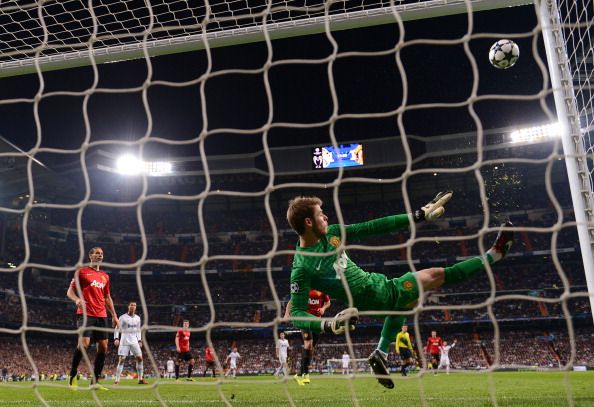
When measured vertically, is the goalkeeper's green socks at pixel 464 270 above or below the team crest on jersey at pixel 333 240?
below

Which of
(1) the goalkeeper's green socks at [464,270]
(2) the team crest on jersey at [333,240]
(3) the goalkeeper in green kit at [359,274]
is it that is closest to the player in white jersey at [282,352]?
(3) the goalkeeper in green kit at [359,274]

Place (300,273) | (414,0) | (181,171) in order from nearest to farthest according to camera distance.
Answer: (300,273) → (414,0) → (181,171)

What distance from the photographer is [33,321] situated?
28891 millimetres

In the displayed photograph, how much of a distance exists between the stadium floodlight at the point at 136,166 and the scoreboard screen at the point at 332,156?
31.4 feet

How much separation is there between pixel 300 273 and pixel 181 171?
32.6 m

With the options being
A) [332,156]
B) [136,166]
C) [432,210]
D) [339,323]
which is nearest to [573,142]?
[432,210]

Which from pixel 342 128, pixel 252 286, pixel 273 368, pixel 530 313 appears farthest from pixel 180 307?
pixel 530 313

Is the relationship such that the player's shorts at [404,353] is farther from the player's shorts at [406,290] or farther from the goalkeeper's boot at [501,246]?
the goalkeeper's boot at [501,246]

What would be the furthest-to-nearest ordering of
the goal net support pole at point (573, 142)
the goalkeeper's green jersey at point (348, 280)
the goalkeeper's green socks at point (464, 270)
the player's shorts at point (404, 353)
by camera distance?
the player's shorts at point (404, 353), the goalkeeper's green jersey at point (348, 280), the goalkeeper's green socks at point (464, 270), the goal net support pole at point (573, 142)

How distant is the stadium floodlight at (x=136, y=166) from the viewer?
34000mm

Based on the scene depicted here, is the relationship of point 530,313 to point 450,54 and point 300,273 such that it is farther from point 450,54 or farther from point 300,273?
point 300,273

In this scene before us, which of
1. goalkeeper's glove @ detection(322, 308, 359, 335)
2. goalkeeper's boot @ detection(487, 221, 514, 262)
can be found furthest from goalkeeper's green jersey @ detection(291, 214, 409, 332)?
goalkeeper's boot @ detection(487, 221, 514, 262)

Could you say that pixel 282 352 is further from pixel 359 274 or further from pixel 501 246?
pixel 501 246

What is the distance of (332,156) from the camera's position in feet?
111
